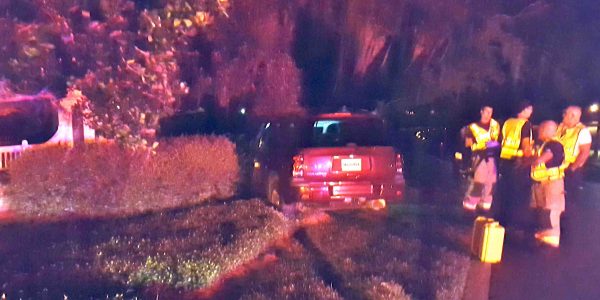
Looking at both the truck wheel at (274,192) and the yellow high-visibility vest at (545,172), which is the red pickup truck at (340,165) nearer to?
the truck wheel at (274,192)

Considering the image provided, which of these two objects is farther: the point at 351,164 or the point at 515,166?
the point at 515,166

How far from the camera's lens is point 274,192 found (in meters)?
10.8

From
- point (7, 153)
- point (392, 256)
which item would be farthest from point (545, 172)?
point (7, 153)

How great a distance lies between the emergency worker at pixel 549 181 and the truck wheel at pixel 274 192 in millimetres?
3610

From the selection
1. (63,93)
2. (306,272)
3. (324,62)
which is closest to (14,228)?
(63,93)

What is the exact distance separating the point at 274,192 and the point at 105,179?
8.17 ft

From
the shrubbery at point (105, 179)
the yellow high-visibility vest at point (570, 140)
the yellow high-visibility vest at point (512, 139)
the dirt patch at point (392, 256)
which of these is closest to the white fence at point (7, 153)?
the shrubbery at point (105, 179)

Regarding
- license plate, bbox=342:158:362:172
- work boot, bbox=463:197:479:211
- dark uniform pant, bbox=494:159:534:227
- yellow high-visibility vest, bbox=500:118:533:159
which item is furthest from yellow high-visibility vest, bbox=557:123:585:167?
license plate, bbox=342:158:362:172

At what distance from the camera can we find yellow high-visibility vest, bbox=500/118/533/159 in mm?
10078

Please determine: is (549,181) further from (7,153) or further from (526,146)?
(7,153)

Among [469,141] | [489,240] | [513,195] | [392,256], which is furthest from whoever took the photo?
[513,195]

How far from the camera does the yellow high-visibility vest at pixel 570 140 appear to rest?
8852 millimetres

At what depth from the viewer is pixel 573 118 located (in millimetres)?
8836

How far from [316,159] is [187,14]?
2.72m
